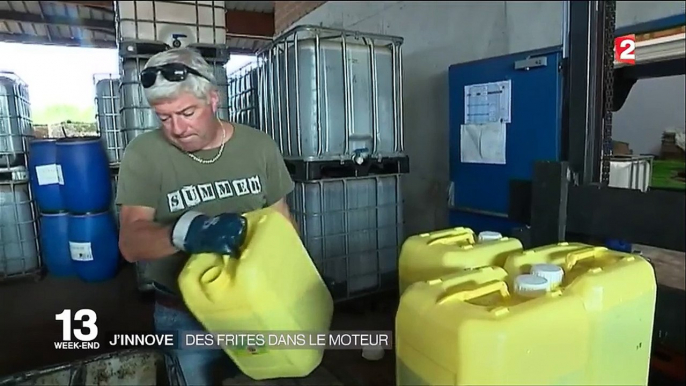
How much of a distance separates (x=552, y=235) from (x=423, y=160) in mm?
371

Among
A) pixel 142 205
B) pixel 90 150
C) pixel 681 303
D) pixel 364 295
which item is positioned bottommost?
pixel 681 303

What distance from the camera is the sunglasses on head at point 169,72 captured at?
75cm

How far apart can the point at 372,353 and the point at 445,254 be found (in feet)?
1.04

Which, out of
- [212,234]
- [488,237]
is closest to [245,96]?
[212,234]

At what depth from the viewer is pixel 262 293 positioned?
760 millimetres

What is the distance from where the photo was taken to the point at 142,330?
3.59 feet

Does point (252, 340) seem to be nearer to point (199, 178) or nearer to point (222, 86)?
point (199, 178)

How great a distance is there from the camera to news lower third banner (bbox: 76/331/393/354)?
2.70 feet

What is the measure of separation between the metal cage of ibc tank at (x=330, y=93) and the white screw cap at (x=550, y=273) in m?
0.37

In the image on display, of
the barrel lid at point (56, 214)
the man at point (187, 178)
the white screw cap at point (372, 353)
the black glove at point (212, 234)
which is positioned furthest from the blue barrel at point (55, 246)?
the white screw cap at point (372, 353)

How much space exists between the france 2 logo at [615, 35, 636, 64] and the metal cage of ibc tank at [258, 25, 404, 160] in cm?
104

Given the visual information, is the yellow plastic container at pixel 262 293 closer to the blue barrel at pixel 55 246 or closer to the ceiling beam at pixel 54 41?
the blue barrel at pixel 55 246

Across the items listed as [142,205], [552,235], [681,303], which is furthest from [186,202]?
[681,303]

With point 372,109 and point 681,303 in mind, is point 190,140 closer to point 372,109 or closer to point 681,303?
point 372,109
